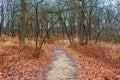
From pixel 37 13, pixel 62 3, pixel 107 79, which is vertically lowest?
pixel 107 79

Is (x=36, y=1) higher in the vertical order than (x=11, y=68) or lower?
higher

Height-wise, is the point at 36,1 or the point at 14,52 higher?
the point at 36,1

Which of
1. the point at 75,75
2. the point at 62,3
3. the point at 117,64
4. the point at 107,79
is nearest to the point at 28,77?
the point at 75,75

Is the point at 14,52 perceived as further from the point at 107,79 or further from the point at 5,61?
the point at 107,79

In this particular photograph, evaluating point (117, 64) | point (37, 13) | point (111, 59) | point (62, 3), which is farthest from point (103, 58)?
point (62, 3)

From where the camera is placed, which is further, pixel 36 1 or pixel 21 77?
pixel 36 1

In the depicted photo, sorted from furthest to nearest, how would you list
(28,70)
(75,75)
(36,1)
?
(36,1) < (28,70) < (75,75)

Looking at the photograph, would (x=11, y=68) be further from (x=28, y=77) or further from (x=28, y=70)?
(x=28, y=77)

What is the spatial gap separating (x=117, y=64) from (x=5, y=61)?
296 inches

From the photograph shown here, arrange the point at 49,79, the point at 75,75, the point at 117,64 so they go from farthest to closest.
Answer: the point at 117,64
the point at 75,75
the point at 49,79

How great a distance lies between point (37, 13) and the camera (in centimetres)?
2014

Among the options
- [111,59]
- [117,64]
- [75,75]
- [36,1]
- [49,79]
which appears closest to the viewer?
[49,79]

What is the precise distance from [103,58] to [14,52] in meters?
7.61

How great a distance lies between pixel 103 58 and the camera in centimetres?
1870
